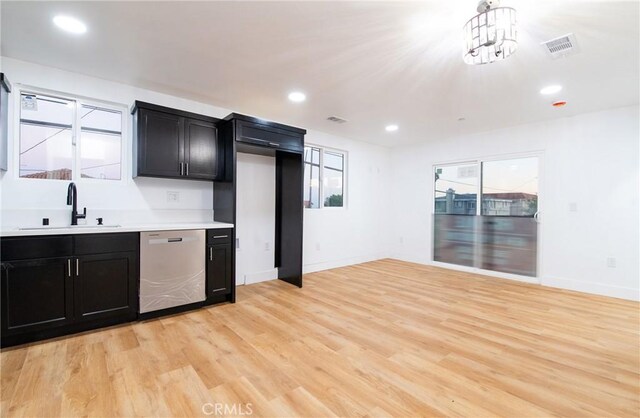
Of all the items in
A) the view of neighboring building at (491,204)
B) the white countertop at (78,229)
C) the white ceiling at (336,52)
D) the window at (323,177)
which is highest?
the white ceiling at (336,52)

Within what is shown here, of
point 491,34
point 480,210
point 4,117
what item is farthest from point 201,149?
point 480,210

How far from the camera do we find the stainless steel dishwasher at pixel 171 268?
9.19ft

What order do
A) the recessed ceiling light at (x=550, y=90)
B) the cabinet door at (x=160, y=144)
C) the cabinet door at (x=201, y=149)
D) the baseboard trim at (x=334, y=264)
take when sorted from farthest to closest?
the baseboard trim at (x=334, y=264), the cabinet door at (x=201, y=149), the recessed ceiling light at (x=550, y=90), the cabinet door at (x=160, y=144)

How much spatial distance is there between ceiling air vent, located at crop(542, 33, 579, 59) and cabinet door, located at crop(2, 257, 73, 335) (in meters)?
4.44

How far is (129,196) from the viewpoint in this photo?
316 cm

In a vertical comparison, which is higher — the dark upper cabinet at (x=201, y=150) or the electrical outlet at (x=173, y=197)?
the dark upper cabinet at (x=201, y=150)

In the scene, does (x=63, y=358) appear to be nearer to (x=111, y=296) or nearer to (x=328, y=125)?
(x=111, y=296)

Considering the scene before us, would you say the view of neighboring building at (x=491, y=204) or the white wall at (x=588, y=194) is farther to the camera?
the view of neighboring building at (x=491, y=204)

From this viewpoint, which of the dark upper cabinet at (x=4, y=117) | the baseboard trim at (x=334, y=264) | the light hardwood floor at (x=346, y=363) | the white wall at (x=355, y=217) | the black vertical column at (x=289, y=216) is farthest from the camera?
the white wall at (x=355, y=217)

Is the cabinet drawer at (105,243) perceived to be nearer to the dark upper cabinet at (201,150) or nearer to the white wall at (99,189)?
the white wall at (99,189)

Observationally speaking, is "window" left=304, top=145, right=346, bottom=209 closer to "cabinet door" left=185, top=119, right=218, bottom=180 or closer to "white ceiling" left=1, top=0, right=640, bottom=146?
"white ceiling" left=1, top=0, right=640, bottom=146

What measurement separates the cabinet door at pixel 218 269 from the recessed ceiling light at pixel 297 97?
197cm

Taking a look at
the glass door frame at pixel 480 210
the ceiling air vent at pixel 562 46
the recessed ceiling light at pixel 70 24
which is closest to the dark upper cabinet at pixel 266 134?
the recessed ceiling light at pixel 70 24

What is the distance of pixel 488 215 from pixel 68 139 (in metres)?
6.03
